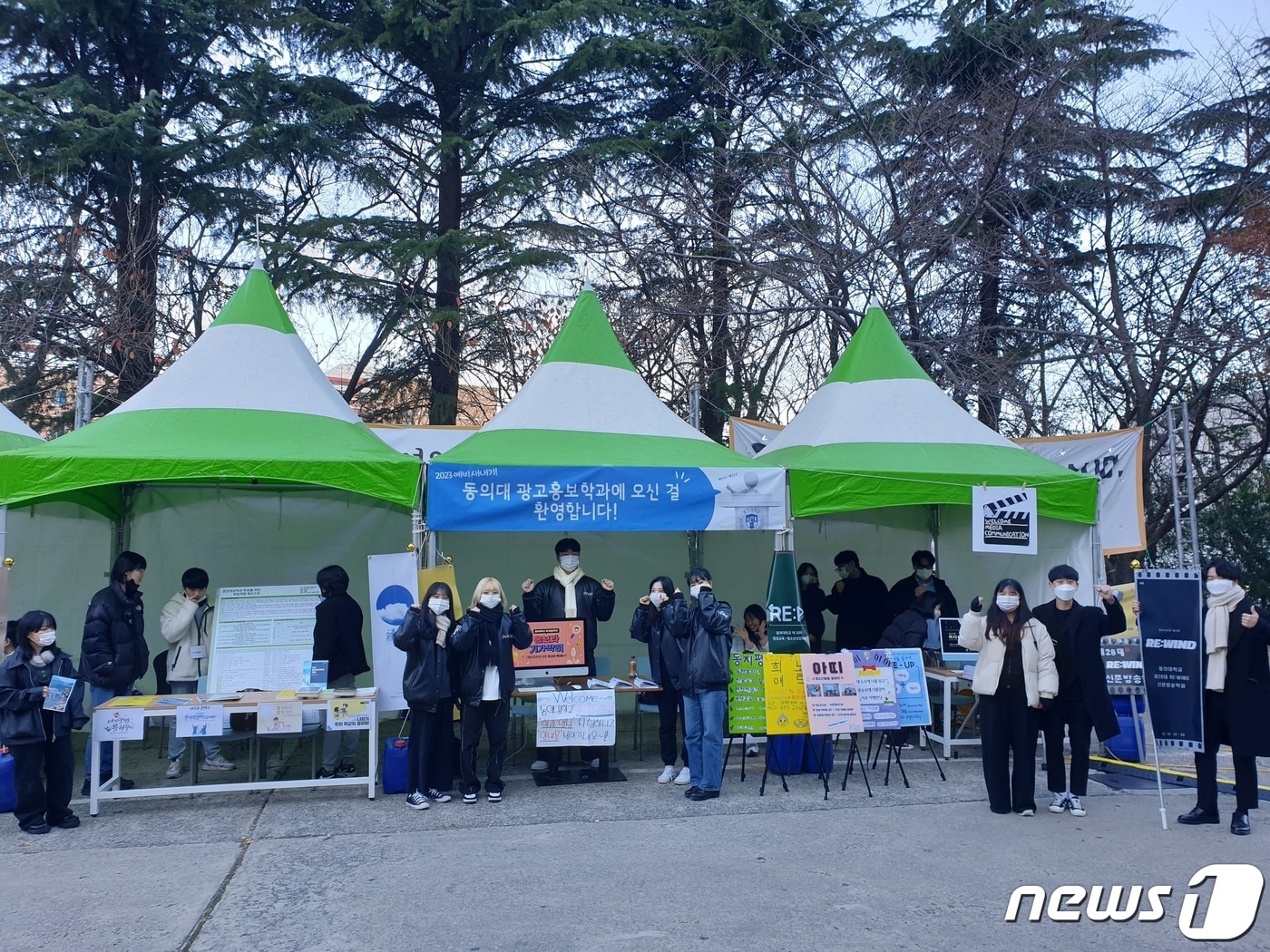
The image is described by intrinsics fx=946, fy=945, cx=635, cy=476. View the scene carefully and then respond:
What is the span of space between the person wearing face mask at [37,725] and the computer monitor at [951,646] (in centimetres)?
662

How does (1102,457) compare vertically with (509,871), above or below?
above

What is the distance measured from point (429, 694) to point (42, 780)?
241 centimetres

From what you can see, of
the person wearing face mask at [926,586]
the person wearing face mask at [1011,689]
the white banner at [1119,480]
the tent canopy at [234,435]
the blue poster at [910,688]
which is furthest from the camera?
the white banner at [1119,480]

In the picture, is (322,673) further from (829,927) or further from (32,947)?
(829,927)

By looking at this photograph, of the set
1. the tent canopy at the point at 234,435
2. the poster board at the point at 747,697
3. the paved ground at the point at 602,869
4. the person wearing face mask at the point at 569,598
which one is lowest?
the paved ground at the point at 602,869

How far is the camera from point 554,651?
7.39 metres

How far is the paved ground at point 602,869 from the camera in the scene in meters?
4.25

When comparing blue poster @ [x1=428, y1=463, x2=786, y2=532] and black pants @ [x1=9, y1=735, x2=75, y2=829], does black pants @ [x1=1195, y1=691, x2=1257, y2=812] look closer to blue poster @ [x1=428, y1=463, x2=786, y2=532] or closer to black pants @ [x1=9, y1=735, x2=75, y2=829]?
blue poster @ [x1=428, y1=463, x2=786, y2=532]

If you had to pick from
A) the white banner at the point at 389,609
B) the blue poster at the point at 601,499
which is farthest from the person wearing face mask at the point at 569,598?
the white banner at the point at 389,609

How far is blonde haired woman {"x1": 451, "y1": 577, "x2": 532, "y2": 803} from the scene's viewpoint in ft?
21.2

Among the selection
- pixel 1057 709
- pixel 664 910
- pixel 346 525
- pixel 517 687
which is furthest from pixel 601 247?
pixel 664 910

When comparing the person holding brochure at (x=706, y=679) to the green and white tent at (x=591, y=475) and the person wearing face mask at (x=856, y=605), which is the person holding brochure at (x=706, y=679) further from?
the person wearing face mask at (x=856, y=605)

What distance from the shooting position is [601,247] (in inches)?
614

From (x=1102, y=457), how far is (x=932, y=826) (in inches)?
215
